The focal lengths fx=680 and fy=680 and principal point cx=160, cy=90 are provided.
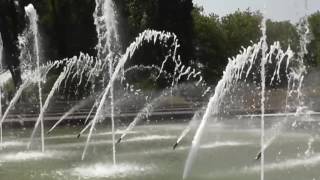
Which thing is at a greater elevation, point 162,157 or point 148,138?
point 148,138

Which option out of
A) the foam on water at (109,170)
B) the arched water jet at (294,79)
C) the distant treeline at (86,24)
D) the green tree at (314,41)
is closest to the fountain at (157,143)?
the foam on water at (109,170)

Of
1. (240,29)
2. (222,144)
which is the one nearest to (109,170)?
(222,144)

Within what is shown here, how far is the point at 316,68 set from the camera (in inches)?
1908

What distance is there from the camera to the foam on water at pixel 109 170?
11742 millimetres

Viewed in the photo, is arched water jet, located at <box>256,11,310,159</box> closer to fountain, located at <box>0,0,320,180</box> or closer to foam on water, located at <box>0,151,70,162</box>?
fountain, located at <box>0,0,320,180</box>

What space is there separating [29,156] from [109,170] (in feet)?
11.4

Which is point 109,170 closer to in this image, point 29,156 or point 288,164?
point 288,164

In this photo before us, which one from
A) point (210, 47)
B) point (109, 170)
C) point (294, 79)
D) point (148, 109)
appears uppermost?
point (210, 47)

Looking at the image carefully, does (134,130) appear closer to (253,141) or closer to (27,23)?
(253,141)

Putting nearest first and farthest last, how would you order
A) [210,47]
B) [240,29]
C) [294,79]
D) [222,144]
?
[222,144]
[294,79]
[210,47]
[240,29]

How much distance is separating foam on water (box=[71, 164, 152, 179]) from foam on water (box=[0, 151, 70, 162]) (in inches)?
90.3

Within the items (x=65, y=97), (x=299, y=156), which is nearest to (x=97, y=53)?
(x=65, y=97)

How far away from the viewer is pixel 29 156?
49.9 feet

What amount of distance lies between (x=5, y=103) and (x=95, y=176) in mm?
27696
